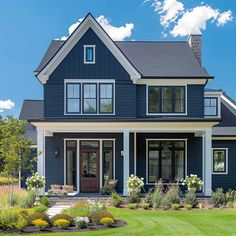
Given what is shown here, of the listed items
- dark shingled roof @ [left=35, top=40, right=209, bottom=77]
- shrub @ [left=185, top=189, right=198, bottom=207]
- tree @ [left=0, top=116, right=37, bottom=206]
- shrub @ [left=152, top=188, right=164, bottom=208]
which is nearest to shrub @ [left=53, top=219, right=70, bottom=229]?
tree @ [left=0, top=116, right=37, bottom=206]

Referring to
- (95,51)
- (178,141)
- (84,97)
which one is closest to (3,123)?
(84,97)

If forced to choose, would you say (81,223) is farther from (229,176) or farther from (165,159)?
(229,176)

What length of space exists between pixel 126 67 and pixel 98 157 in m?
→ 5.28

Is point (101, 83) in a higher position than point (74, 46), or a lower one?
lower

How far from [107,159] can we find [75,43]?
22.1 ft

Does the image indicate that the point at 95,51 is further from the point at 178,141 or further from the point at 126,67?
the point at 178,141

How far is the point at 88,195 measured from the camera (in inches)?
791

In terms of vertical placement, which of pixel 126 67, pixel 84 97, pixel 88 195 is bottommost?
pixel 88 195

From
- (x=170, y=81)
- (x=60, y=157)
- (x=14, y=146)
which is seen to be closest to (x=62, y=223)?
(x=14, y=146)

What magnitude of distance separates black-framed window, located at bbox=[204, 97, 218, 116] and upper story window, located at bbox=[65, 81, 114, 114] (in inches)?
244

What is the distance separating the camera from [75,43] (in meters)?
21.6

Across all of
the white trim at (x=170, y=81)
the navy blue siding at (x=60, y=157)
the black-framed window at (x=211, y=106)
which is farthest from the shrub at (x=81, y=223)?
the black-framed window at (x=211, y=106)

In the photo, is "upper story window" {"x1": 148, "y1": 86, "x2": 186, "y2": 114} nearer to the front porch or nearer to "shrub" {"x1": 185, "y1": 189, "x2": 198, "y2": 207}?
the front porch

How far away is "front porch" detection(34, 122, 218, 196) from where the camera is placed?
72.1ft
